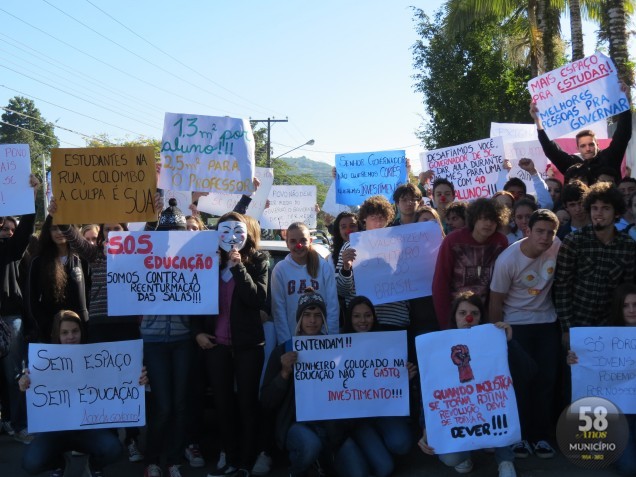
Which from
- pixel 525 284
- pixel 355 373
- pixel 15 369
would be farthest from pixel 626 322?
pixel 15 369

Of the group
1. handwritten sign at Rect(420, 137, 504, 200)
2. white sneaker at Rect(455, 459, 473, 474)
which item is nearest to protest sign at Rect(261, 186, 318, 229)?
handwritten sign at Rect(420, 137, 504, 200)

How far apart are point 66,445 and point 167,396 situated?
0.76m

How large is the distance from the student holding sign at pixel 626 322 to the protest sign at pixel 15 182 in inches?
174

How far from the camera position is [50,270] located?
6.02 meters

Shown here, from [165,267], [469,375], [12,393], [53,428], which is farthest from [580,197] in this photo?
[12,393]

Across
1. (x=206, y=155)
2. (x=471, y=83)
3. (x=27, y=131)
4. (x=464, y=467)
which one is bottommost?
(x=464, y=467)

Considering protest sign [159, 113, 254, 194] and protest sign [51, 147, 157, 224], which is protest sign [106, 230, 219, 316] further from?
protest sign [159, 113, 254, 194]

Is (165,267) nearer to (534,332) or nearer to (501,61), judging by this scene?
(534,332)

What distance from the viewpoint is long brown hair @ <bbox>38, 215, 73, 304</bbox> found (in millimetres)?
6023

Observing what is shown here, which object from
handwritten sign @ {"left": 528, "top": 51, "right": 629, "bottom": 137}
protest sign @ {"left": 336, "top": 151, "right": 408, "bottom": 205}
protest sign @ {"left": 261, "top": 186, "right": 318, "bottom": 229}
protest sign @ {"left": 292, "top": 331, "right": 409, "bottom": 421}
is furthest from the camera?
protest sign @ {"left": 261, "top": 186, "right": 318, "bottom": 229}

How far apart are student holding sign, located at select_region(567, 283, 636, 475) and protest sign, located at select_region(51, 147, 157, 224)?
3.43 metres

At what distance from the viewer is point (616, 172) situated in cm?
729

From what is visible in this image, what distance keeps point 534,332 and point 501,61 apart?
22427 millimetres

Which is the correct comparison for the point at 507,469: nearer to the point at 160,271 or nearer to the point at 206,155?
the point at 160,271
